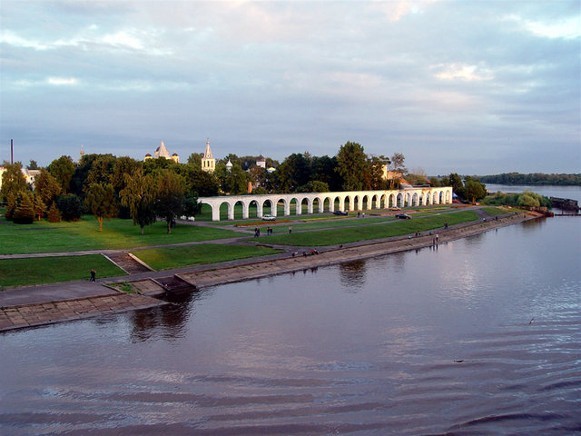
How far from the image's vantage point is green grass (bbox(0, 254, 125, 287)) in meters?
29.7

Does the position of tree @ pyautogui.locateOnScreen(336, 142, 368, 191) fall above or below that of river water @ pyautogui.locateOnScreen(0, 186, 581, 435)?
above

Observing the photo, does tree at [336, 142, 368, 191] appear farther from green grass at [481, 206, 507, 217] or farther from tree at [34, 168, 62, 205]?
tree at [34, 168, 62, 205]

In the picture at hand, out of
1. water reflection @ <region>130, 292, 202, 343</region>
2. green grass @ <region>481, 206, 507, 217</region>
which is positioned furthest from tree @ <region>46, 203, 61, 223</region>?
green grass @ <region>481, 206, 507, 217</region>

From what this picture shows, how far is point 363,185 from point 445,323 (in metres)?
69.1

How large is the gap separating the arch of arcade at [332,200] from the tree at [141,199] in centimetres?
1097

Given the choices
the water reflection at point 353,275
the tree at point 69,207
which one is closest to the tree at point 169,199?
the tree at point 69,207

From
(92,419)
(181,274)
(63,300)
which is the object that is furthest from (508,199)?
(92,419)

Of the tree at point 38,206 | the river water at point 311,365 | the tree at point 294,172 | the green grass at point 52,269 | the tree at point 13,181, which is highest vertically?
the tree at point 294,172

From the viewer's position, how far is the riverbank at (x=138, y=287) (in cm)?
2475

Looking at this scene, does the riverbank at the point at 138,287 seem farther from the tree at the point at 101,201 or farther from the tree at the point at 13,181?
the tree at the point at 13,181

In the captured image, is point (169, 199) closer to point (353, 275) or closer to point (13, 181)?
point (353, 275)

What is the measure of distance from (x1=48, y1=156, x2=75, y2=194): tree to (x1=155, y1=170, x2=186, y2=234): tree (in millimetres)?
34752

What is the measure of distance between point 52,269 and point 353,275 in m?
19.9

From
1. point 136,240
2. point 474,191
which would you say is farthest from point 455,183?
point 136,240
